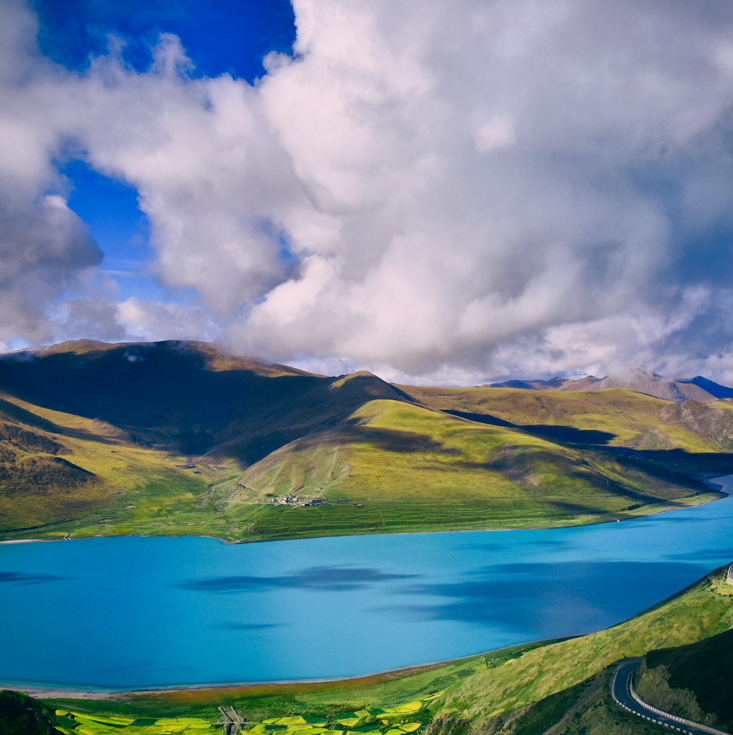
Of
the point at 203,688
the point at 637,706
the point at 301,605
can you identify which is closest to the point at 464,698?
the point at 637,706

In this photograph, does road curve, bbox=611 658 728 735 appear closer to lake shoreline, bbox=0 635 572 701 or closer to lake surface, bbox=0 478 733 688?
lake shoreline, bbox=0 635 572 701

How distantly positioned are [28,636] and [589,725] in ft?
373

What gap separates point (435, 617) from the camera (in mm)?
119812

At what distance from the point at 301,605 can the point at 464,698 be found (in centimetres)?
6882

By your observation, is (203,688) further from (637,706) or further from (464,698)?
(637,706)

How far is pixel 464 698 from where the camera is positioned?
71.1 m

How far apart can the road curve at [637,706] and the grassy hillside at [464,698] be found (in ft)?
3.71

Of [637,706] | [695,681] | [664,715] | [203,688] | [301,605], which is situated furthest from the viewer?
[301,605]

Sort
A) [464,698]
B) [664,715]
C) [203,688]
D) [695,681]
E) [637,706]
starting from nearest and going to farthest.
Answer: [664,715] → [695,681] → [637,706] → [464,698] → [203,688]

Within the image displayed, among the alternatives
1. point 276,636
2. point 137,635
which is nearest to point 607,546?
point 276,636

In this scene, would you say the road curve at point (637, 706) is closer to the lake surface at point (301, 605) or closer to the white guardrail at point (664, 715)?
the white guardrail at point (664, 715)

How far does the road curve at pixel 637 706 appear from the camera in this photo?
41.6 metres

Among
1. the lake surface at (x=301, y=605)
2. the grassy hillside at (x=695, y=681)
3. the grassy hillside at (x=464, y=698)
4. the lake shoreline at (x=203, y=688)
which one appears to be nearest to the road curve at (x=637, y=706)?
the grassy hillside at (x=695, y=681)

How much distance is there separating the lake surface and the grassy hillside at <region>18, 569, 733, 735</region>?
8.40 meters
